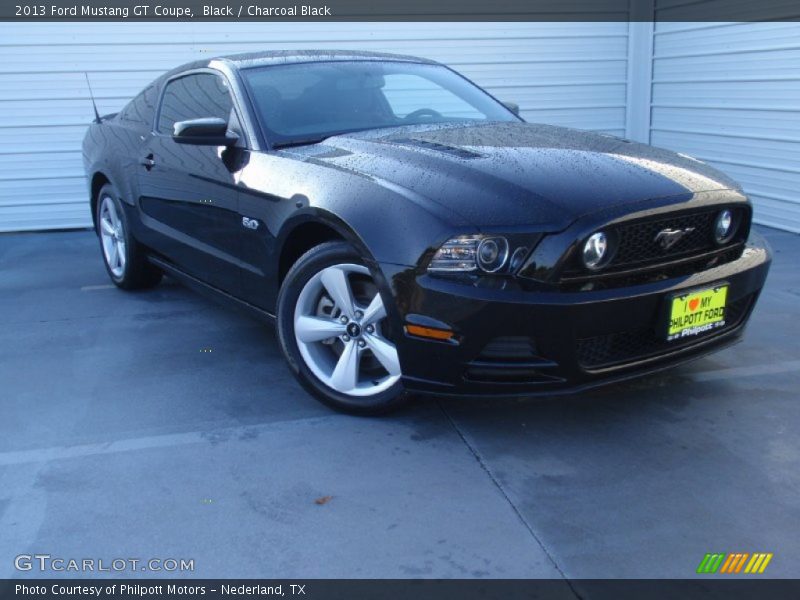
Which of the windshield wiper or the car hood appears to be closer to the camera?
the car hood

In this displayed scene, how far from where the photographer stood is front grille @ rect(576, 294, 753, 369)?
297 cm

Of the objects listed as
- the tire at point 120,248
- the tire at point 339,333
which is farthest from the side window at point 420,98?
the tire at point 120,248

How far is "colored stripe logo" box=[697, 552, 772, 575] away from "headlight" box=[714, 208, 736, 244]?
4.37 ft

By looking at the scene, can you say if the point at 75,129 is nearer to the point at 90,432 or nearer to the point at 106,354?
the point at 106,354

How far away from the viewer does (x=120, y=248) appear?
5.65m

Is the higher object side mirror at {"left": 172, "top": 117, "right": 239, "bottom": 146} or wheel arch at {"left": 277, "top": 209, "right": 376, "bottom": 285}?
side mirror at {"left": 172, "top": 117, "right": 239, "bottom": 146}

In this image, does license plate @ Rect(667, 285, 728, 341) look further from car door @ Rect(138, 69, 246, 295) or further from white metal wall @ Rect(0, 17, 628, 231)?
white metal wall @ Rect(0, 17, 628, 231)

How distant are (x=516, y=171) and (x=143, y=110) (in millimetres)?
3102

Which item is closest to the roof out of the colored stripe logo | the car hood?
the car hood

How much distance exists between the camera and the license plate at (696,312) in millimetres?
3086

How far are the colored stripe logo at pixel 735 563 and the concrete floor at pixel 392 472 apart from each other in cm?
3

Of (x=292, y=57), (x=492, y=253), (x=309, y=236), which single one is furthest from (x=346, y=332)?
(x=292, y=57)
